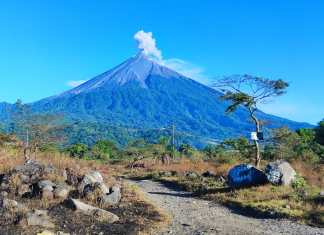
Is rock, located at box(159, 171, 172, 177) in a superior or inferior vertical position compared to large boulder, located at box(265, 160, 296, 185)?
inferior

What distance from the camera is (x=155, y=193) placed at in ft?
69.3

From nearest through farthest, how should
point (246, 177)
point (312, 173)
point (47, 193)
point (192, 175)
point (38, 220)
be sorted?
Answer: point (38, 220), point (47, 193), point (246, 177), point (312, 173), point (192, 175)

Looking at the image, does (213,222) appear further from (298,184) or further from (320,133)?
(320,133)

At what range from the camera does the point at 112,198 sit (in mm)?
15258

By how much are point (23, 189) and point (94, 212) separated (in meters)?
2.84

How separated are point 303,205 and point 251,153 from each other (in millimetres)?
24902

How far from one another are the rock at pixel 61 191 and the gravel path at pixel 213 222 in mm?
2990

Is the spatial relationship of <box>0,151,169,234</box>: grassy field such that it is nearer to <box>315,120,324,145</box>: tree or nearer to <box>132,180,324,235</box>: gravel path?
<box>132,180,324,235</box>: gravel path

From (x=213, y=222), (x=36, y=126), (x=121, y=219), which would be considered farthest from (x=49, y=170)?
(x=36, y=126)

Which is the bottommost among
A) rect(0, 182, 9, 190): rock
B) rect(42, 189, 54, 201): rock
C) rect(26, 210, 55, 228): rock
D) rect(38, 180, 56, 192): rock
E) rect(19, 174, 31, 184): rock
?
rect(26, 210, 55, 228): rock

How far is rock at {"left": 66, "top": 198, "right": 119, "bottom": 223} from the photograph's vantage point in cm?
1320

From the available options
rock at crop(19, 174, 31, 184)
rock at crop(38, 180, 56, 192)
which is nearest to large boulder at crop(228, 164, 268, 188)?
rock at crop(38, 180, 56, 192)

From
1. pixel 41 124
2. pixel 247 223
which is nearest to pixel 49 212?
pixel 247 223

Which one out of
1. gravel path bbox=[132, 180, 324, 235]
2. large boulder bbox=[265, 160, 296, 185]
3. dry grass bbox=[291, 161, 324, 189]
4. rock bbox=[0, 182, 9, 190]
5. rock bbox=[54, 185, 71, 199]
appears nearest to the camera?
gravel path bbox=[132, 180, 324, 235]
